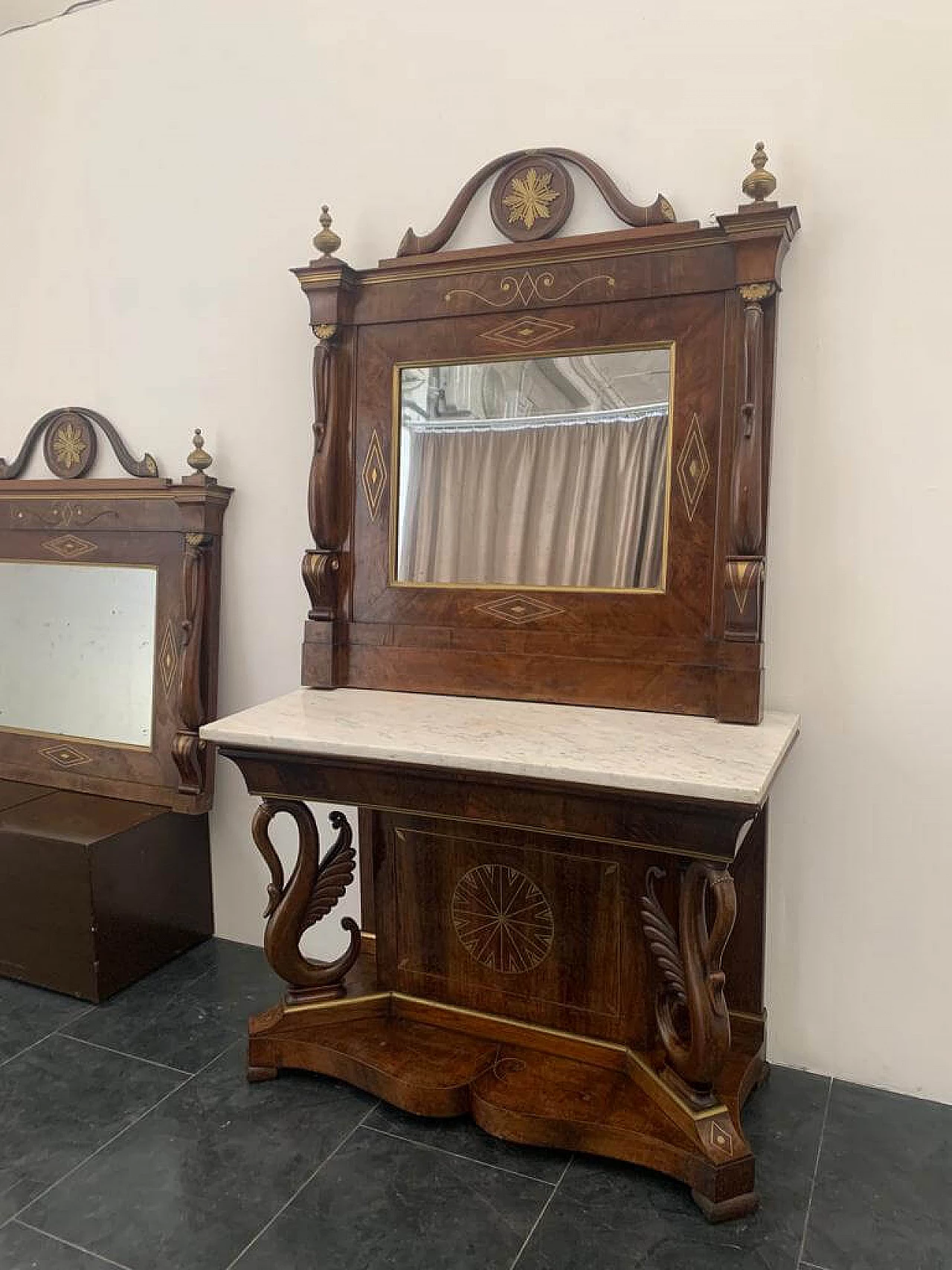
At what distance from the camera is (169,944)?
2.87 m

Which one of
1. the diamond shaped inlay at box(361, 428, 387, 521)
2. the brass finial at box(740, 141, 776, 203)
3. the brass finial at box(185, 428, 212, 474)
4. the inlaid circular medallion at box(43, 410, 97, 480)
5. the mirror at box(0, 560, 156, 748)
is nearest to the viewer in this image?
the brass finial at box(740, 141, 776, 203)

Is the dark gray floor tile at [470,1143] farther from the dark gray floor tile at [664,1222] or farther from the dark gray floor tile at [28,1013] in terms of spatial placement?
the dark gray floor tile at [28,1013]

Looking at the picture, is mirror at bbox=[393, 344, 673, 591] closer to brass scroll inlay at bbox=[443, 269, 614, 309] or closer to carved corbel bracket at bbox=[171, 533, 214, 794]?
brass scroll inlay at bbox=[443, 269, 614, 309]

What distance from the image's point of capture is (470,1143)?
2047 millimetres

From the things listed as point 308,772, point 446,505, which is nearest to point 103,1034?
point 308,772

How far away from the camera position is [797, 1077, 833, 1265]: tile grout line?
1764mm

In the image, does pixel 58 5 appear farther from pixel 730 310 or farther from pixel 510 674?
pixel 510 674

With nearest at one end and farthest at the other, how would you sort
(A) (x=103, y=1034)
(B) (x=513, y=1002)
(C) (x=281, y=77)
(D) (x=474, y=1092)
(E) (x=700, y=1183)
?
(E) (x=700, y=1183) < (D) (x=474, y=1092) < (B) (x=513, y=1002) < (A) (x=103, y=1034) < (C) (x=281, y=77)

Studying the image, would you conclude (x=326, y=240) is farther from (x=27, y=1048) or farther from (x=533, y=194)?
(x=27, y=1048)

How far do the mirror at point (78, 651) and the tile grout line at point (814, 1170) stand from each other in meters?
2.20

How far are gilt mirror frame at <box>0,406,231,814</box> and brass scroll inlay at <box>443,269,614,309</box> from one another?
103 centimetres

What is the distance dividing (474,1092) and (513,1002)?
0.28 metres

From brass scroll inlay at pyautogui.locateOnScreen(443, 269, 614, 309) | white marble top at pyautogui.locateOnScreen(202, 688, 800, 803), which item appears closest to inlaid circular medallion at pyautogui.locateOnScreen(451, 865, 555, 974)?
white marble top at pyautogui.locateOnScreen(202, 688, 800, 803)

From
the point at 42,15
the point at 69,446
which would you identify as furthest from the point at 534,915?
the point at 42,15
